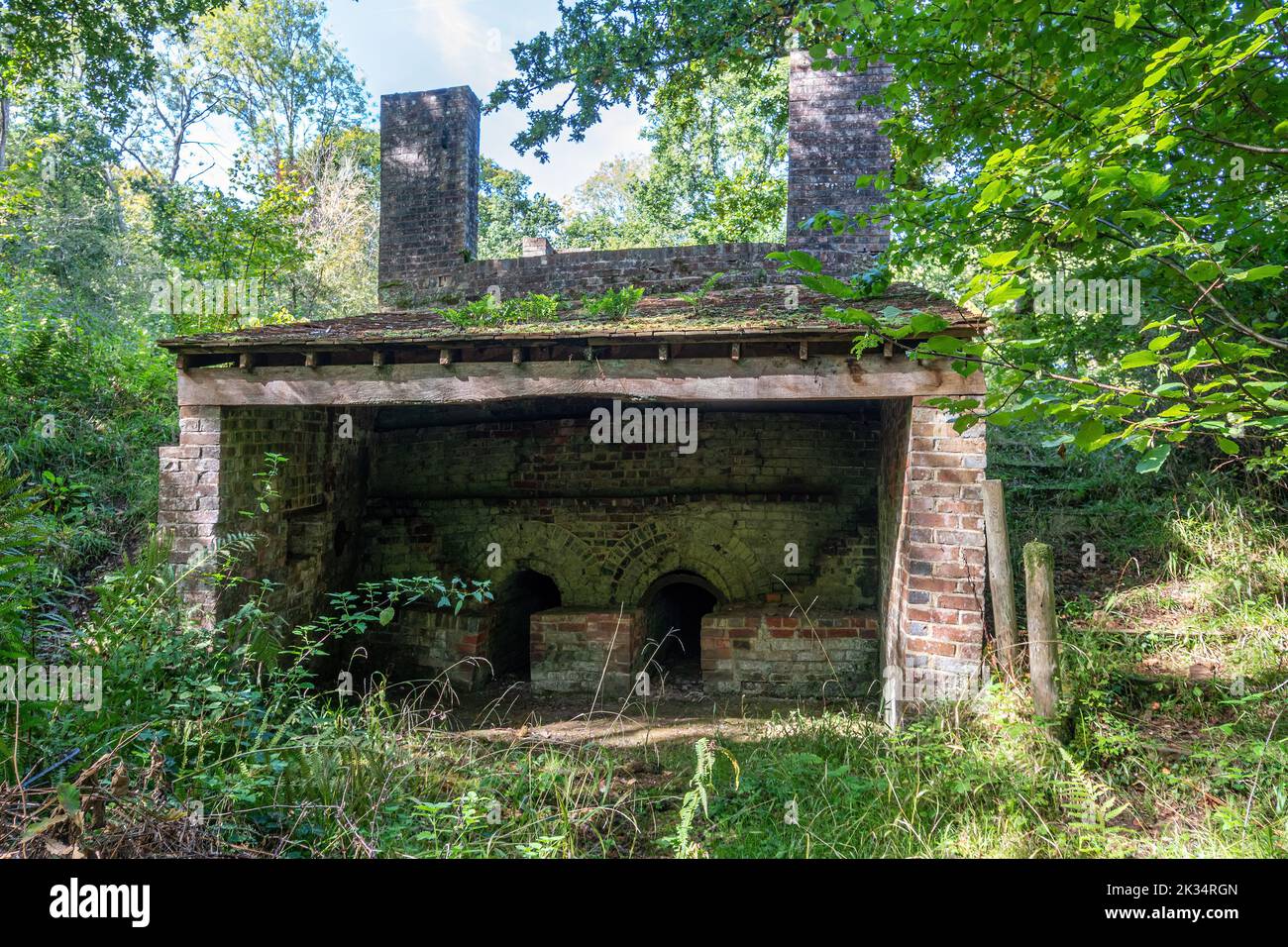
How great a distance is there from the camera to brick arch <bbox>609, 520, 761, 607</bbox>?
785cm

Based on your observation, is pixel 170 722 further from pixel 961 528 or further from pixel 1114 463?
pixel 1114 463

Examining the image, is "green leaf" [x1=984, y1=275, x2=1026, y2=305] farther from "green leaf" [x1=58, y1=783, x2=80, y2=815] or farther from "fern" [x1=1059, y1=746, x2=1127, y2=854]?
"green leaf" [x1=58, y1=783, x2=80, y2=815]

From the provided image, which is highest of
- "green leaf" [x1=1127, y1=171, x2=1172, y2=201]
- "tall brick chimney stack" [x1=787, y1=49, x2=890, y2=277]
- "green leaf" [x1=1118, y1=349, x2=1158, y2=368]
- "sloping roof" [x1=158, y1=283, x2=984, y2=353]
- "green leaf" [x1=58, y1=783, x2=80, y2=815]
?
"tall brick chimney stack" [x1=787, y1=49, x2=890, y2=277]

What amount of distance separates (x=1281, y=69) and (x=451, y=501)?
25.7 ft

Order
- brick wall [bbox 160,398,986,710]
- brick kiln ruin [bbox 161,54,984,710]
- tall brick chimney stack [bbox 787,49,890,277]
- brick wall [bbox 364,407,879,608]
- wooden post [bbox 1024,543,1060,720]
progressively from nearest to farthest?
1. wooden post [bbox 1024,543,1060,720]
2. brick kiln ruin [bbox 161,54,984,710]
3. brick wall [bbox 160,398,986,710]
4. brick wall [bbox 364,407,879,608]
5. tall brick chimney stack [bbox 787,49,890,277]

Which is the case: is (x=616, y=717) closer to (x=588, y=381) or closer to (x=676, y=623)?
(x=588, y=381)

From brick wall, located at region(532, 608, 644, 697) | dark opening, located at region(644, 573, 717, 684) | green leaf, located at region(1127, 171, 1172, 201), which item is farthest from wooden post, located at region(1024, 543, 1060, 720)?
brick wall, located at region(532, 608, 644, 697)

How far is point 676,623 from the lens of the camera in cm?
977

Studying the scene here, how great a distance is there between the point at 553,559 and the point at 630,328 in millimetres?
3613

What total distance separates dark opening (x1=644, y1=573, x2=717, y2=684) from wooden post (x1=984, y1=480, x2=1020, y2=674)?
3230 mm

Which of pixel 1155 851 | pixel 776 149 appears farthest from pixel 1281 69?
pixel 776 149

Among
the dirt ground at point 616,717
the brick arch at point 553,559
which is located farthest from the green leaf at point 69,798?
the brick arch at point 553,559

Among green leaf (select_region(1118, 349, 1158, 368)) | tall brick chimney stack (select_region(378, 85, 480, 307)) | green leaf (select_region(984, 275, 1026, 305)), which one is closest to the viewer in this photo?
green leaf (select_region(1118, 349, 1158, 368))

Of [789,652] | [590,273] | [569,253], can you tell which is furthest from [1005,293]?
[569,253]
